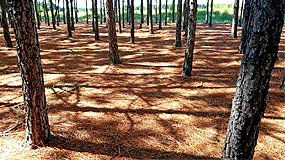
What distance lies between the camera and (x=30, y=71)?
2760 mm

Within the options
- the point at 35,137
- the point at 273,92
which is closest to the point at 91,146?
the point at 35,137

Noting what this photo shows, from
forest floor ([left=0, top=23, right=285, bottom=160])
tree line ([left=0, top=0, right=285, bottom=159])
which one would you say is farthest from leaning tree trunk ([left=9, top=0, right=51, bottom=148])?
forest floor ([left=0, top=23, right=285, bottom=160])

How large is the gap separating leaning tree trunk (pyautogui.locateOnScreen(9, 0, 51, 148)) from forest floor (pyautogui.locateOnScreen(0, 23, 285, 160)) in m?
0.27

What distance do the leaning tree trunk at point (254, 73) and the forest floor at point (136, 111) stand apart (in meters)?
1.02

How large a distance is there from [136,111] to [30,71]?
2638 mm

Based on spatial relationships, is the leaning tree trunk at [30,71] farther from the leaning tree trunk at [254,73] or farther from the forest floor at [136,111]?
the leaning tree trunk at [254,73]

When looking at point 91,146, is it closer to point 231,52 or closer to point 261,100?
point 261,100

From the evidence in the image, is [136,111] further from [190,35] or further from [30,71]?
[190,35]

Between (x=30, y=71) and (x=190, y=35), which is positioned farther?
(x=190, y=35)

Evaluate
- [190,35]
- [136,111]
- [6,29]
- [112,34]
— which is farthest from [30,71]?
[6,29]

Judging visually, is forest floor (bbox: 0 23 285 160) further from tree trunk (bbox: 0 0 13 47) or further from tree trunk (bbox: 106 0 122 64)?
tree trunk (bbox: 0 0 13 47)

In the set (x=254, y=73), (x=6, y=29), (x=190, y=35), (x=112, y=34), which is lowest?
(x=254, y=73)

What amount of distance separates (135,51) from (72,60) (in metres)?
4.32

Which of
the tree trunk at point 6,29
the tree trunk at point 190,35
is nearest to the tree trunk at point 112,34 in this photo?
the tree trunk at point 190,35
